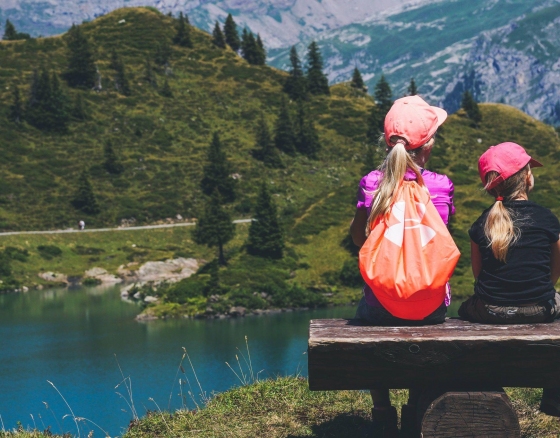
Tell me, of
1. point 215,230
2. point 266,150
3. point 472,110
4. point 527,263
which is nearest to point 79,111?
point 266,150

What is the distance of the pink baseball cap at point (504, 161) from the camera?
602 centimetres

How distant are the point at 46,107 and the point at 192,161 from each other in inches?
729

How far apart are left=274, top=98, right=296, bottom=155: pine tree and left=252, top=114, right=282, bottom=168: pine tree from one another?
151 centimetres

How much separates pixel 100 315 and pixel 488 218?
1787 inches

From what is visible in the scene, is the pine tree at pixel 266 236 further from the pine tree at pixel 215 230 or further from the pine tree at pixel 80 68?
the pine tree at pixel 80 68

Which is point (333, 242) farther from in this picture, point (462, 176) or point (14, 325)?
point (14, 325)

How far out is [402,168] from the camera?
18.8 feet

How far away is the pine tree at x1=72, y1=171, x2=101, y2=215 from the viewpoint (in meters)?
73.1

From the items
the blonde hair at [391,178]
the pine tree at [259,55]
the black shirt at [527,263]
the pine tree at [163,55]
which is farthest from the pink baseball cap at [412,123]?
the pine tree at [259,55]

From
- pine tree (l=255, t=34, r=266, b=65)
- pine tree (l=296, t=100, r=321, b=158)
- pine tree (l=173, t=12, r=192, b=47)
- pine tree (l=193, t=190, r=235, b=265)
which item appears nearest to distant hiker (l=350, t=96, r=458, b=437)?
pine tree (l=193, t=190, r=235, b=265)

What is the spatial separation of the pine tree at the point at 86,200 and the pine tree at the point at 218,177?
11861 mm

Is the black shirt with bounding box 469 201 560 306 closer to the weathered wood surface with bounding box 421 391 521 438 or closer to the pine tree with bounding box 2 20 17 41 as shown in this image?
the weathered wood surface with bounding box 421 391 521 438

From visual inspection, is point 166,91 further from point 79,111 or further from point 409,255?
point 409,255

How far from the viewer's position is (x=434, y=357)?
5504mm
